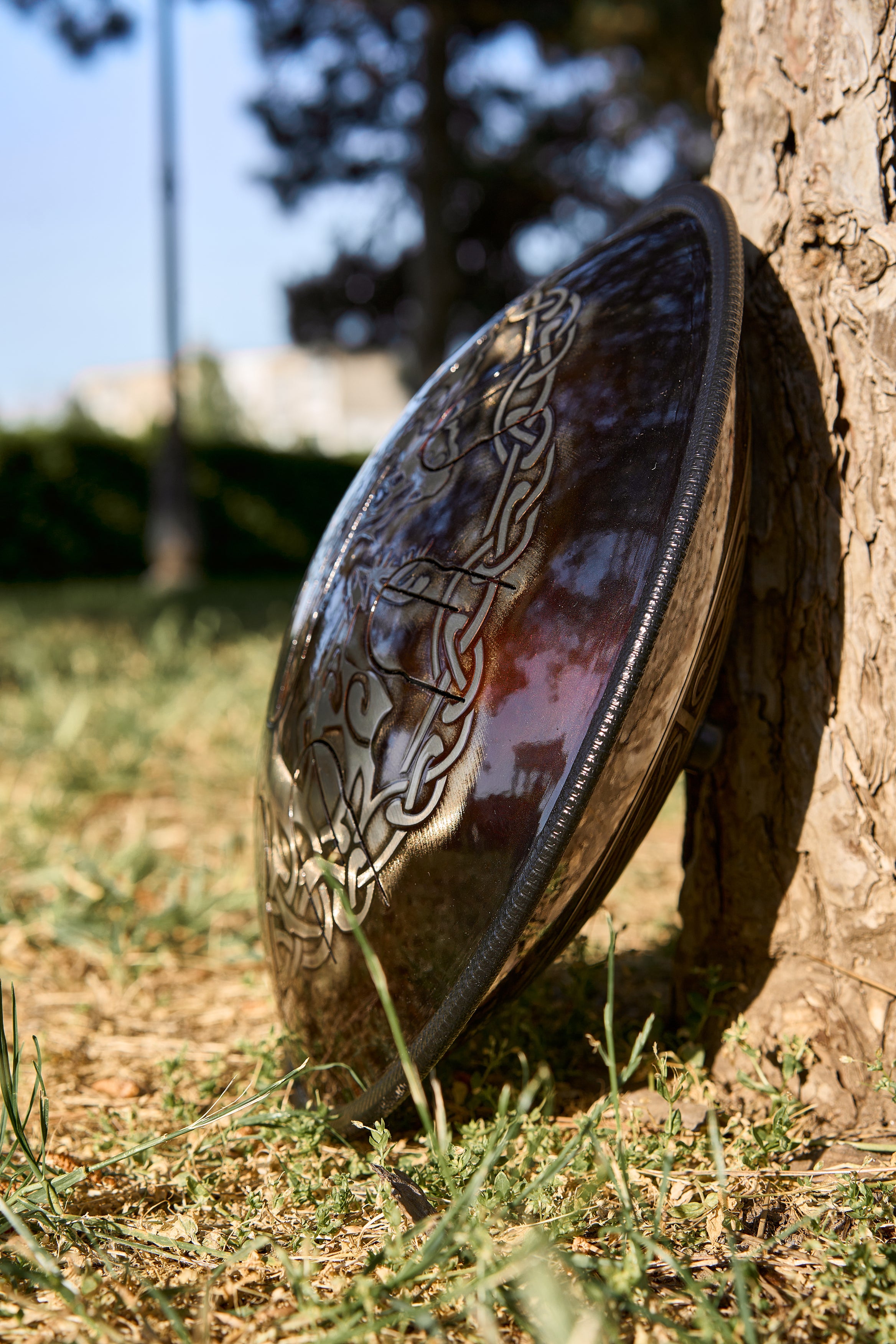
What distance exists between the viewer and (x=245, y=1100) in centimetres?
117

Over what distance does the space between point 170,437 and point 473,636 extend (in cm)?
1085

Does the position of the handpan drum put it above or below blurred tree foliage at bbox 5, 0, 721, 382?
below

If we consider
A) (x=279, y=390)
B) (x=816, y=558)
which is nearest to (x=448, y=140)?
(x=816, y=558)

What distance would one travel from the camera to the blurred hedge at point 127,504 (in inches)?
500

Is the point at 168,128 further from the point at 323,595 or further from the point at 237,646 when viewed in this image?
the point at 323,595

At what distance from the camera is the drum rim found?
1.01 m

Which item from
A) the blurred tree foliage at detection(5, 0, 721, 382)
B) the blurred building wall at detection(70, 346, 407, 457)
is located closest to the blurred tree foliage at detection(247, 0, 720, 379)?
the blurred tree foliage at detection(5, 0, 721, 382)

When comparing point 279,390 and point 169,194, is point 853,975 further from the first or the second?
point 279,390

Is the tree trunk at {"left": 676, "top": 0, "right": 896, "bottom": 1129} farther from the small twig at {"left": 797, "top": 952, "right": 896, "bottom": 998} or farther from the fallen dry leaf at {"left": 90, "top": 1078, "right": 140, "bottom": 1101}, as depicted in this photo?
the fallen dry leaf at {"left": 90, "top": 1078, "right": 140, "bottom": 1101}

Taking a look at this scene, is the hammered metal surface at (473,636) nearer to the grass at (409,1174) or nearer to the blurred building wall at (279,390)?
the grass at (409,1174)

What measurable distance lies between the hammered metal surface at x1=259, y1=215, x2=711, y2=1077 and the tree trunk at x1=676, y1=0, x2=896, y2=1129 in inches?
A: 7.3

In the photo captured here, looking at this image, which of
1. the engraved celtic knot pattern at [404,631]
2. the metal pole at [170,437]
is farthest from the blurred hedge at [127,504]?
the engraved celtic knot pattern at [404,631]

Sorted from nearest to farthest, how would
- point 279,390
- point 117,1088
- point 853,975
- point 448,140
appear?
1. point 853,975
2. point 117,1088
3. point 448,140
4. point 279,390

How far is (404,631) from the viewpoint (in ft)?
3.88
